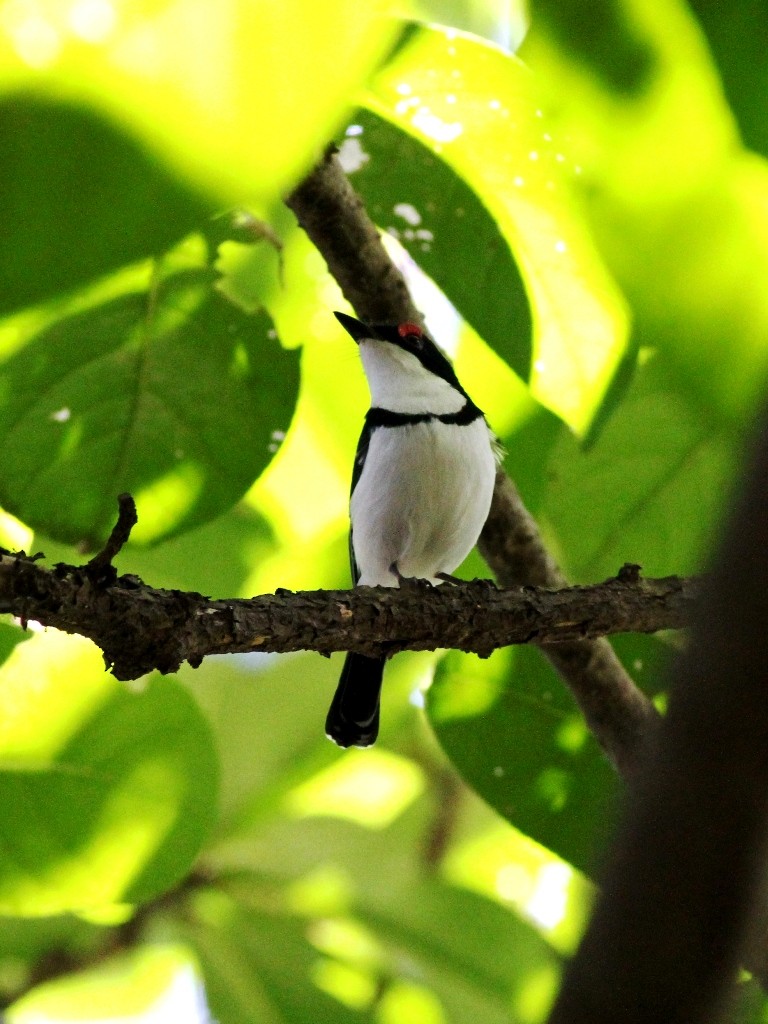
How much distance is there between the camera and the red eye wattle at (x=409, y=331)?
141 inches

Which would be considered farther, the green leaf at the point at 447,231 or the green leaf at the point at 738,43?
the green leaf at the point at 447,231

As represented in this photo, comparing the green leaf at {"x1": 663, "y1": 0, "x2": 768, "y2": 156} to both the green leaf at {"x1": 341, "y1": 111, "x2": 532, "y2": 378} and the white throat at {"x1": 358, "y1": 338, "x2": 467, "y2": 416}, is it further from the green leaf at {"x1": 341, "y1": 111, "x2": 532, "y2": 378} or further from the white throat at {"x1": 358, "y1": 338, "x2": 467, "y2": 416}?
the white throat at {"x1": 358, "y1": 338, "x2": 467, "y2": 416}

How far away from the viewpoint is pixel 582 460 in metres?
3.29

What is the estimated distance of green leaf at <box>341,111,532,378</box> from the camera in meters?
2.59

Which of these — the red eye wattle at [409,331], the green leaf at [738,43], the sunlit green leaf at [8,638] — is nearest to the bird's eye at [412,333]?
the red eye wattle at [409,331]

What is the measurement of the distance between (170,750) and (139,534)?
544mm

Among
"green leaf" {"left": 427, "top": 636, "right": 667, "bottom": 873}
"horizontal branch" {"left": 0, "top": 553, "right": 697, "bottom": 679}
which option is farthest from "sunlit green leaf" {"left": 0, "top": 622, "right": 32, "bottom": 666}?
"green leaf" {"left": 427, "top": 636, "right": 667, "bottom": 873}

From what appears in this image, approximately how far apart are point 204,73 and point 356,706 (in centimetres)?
280

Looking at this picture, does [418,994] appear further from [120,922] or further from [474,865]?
[474,865]

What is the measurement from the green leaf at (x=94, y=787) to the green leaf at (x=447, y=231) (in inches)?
47.2

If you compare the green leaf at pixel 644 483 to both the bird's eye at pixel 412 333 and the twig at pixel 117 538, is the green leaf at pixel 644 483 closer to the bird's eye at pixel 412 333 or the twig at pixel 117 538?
the bird's eye at pixel 412 333

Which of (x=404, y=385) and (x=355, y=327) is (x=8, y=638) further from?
(x=404, y=385)

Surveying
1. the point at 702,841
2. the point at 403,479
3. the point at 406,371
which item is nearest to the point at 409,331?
the point at 403,479

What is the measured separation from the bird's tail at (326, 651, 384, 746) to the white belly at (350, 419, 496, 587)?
0.47 metres
